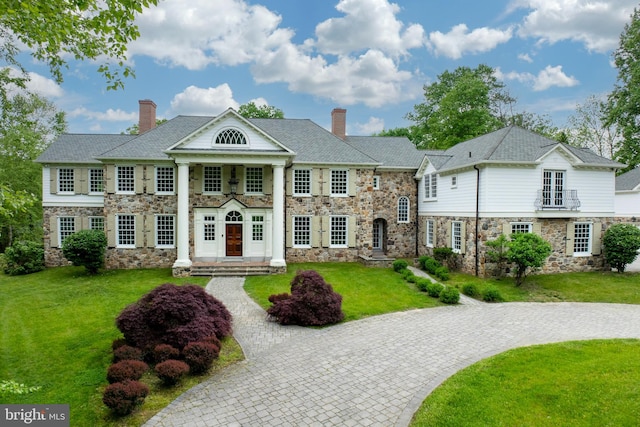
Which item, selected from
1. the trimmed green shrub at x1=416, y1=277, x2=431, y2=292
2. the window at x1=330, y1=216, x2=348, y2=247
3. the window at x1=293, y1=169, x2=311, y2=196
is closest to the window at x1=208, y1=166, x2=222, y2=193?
the window at x1=293, y1=169, x2=311, y2=196

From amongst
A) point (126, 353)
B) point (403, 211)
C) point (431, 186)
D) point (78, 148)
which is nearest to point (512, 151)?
point (431, 186)

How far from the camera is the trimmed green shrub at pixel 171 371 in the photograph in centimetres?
707

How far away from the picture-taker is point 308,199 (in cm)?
2147

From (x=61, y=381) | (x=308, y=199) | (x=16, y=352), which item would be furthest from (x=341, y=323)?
(x=308, y=199)

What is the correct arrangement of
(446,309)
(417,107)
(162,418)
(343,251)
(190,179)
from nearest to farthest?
(162,418)
(446,309)
(190,179)
(343,251)
(417,107)

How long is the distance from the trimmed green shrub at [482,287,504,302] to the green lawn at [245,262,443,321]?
208cm

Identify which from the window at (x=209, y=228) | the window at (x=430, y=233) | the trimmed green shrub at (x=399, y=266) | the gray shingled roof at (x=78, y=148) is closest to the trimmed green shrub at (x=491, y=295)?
the trimmed green shrub at (x=399, y=266)

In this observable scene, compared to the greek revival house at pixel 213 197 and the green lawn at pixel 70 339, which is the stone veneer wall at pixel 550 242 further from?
the green lawn at pixel 70 339

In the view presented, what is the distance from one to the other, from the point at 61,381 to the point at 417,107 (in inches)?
1651

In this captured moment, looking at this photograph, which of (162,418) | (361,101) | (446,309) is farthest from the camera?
(361,101)

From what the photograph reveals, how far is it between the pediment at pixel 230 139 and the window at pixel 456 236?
32.4ft

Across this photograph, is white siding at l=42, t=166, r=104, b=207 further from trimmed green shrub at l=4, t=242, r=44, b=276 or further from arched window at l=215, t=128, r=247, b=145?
arched window at l=215, t=128, r=247, b=145

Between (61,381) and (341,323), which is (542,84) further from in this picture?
(61,381)

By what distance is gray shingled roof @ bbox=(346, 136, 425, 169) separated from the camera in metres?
24.3
